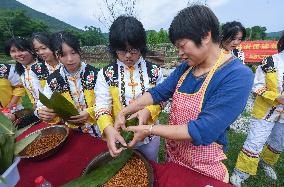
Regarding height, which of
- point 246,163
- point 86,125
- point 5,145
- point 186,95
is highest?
point 186,95

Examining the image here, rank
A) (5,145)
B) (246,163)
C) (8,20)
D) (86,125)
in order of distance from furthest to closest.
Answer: (8,20) < (246,163) < (86,125) < (5,145)

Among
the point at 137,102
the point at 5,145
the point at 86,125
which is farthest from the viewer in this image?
the point at 86,125

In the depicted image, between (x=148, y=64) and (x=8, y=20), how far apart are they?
53437 mm

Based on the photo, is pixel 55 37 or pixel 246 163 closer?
pixel 55 37

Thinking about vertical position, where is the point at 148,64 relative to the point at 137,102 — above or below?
above

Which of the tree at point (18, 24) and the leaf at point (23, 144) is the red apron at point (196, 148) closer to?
the leaf at point (23, 144)

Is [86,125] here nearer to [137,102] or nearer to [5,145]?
[137,102]

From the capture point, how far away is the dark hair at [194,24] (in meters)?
1.25

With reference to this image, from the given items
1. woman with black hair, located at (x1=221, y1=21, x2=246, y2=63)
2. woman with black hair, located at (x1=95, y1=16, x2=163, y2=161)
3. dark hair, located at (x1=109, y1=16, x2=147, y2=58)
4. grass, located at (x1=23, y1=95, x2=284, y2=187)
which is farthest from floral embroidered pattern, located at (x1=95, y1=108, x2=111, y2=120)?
woman with black hair, located at (x1=221, y1=21, x2=246, y2=63)

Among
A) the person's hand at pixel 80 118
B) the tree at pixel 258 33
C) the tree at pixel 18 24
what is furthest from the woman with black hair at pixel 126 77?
the tree at pixel 18 24

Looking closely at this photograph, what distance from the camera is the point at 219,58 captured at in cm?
138

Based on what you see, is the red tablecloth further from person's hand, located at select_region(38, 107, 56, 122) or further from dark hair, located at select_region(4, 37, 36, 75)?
dark hair, located at select_region(4, 37, 36, 75)

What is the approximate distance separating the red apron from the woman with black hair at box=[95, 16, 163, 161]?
413 mm

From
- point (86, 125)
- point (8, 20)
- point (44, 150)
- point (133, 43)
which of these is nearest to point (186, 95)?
point (133, 43)
